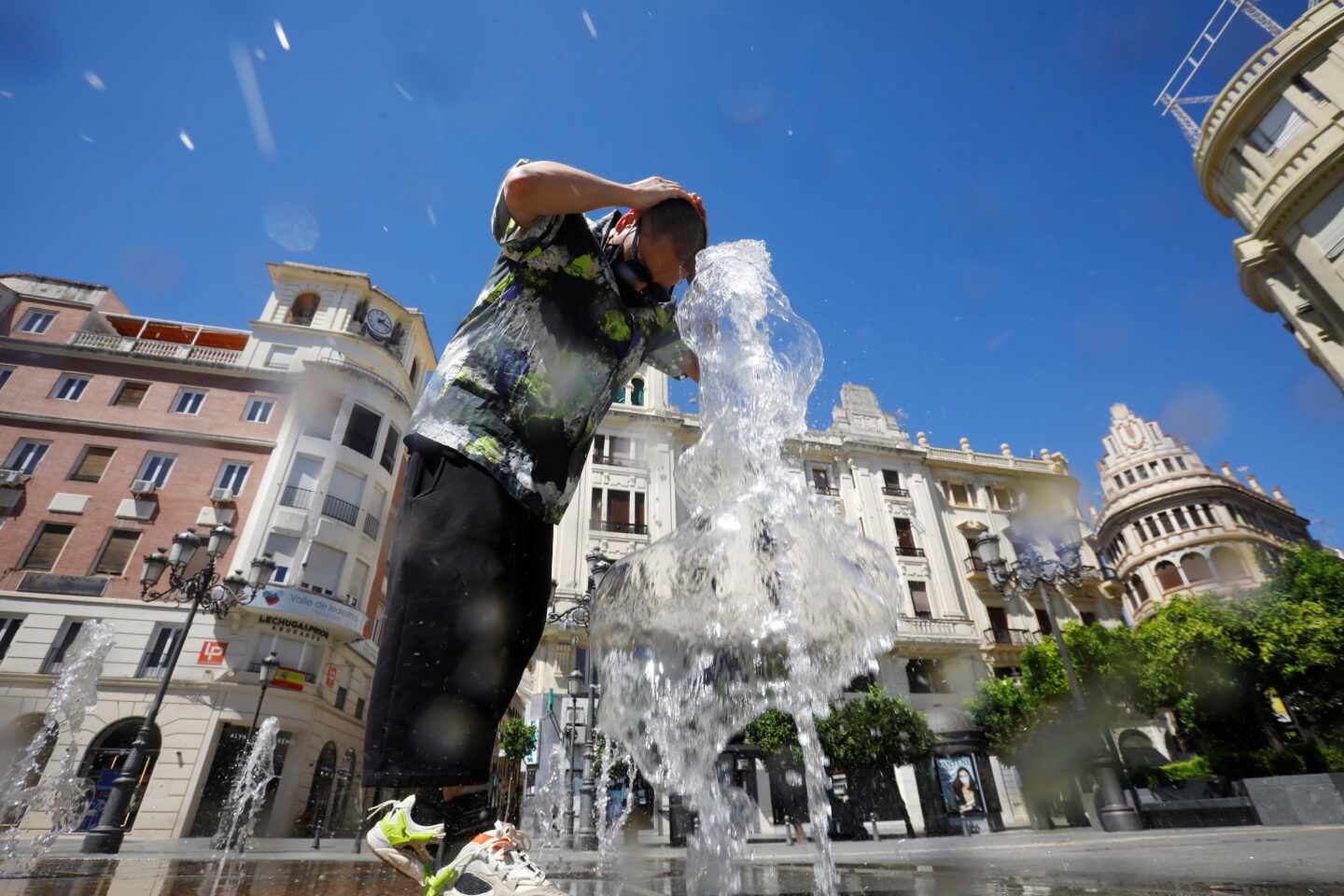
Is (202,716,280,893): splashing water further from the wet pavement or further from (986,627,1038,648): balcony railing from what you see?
(986,627,1038,648): balcony railing

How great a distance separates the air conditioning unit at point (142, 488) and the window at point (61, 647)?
428 cm

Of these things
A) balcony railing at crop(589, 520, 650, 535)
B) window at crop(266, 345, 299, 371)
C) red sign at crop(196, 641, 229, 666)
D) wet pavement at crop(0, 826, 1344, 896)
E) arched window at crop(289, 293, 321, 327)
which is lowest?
wet pavement at crop(0, 826, 1344, 896)

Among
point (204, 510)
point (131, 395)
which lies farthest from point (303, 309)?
point (204, 510)

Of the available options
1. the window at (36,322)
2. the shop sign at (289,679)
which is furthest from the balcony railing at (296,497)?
the window at (36,322)

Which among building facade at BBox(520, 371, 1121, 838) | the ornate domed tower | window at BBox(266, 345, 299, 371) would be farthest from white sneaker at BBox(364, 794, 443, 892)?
the ornate domed tower

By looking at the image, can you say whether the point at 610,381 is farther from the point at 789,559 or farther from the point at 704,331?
the point at 789,559

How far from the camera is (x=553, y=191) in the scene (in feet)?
5.59

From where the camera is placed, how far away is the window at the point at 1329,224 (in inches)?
652

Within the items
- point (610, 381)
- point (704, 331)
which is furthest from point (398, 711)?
point (704, 331)

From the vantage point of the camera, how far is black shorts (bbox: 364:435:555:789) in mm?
1435

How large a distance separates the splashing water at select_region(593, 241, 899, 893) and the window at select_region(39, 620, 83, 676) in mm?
22127

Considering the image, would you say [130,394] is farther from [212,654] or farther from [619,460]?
[619,460]

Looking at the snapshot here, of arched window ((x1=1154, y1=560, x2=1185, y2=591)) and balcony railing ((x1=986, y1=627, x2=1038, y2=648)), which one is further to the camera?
arched window ((x1=1154, y1=560, x2=1185, y2=591))

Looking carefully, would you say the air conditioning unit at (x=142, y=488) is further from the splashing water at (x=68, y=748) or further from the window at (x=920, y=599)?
the window at (x=920, y=599)
